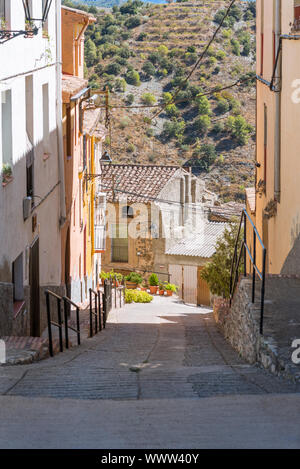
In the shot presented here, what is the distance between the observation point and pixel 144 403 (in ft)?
16.7

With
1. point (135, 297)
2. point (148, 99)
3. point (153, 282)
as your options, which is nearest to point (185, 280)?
point (153, 282)

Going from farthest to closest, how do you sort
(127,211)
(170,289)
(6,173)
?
(127,211)
(170,289)
(6,173)

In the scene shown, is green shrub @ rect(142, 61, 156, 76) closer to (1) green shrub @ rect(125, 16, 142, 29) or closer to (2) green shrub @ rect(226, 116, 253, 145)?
(2) green shrub @ rect(226, 116, 253, 145)

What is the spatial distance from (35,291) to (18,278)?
1.89 meters

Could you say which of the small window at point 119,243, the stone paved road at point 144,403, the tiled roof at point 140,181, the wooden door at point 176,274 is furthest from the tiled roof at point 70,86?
the wooden door at point 176,274

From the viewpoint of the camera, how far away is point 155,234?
34.2 m

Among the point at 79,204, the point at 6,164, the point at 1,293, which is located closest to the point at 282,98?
the point at 6,164

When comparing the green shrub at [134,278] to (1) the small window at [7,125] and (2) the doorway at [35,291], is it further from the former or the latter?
(1) the small window at [7,125]

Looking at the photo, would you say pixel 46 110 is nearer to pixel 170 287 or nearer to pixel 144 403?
pixel 144 403

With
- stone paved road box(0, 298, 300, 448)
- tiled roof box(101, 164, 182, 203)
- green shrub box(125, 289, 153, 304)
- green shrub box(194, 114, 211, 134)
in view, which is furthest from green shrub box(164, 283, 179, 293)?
green shrub box(194, 114, 211, 134)

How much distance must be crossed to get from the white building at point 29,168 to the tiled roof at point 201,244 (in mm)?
18350

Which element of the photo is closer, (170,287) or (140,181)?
(170,287)

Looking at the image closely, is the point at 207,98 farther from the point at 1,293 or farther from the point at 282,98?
the point at 1,293
